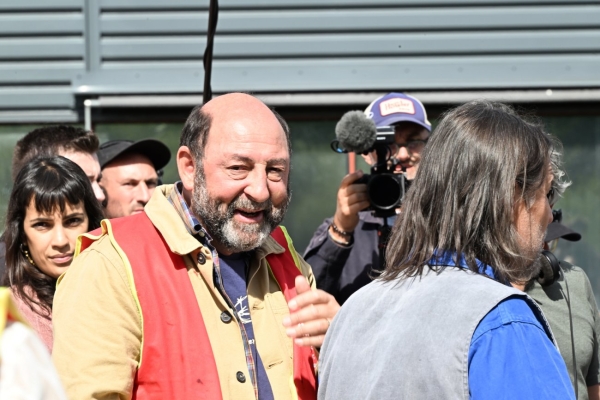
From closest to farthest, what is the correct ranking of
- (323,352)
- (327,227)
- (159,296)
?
(323,352)
(159,296)
(327,227)

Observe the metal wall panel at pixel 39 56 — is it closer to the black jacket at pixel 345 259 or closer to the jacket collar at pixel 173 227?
the black jacket at pixel 345 259

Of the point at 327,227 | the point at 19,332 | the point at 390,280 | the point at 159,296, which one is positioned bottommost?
the point at 327,227

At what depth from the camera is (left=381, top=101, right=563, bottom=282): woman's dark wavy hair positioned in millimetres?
1708

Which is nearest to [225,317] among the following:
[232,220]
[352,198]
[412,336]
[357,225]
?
[232,220]

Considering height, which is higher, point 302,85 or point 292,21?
point 292,21

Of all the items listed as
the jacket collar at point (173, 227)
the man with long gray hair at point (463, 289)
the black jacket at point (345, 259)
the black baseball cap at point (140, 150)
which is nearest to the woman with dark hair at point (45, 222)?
the jacket collar at point (173, 227)

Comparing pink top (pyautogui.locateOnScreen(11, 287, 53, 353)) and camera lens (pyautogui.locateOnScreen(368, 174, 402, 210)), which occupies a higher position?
camera lens (pyautogui.locateOnScreen(368, 174, 402, 210))

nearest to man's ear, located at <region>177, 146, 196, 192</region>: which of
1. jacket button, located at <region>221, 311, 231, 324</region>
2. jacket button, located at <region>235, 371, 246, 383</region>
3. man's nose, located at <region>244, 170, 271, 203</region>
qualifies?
man's nose, located at <region>244, 170, 271, 203</region>

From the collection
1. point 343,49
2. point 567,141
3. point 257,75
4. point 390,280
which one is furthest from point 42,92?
point 390,280

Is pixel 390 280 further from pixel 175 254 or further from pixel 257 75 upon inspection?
pixel 257 75

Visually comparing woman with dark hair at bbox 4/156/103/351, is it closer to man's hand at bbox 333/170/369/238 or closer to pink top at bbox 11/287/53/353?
pink top at bbox 11/287/53/353

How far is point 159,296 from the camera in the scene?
2.15m

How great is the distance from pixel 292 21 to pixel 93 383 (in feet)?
12.2

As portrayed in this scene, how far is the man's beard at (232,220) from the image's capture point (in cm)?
235
